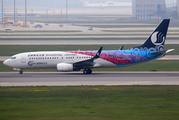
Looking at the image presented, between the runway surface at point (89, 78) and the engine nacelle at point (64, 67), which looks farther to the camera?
the engine nacelle at point (64, 67)

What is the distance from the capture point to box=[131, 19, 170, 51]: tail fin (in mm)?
46375

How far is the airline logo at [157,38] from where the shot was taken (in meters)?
46.4

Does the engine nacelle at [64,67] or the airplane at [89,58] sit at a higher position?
the airplane at [89,58]

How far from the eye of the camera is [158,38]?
46.5 meters
